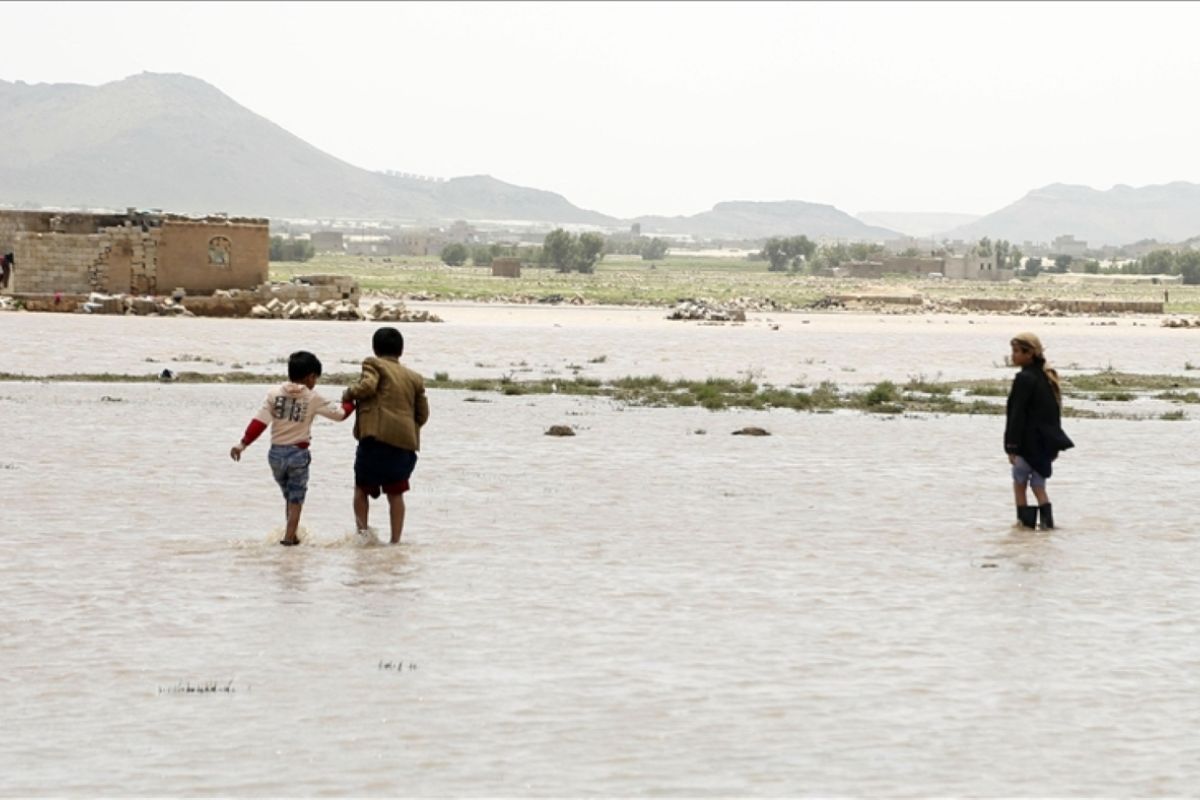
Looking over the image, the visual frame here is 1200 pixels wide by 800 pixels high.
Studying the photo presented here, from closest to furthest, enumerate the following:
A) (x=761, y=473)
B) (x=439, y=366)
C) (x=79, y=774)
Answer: (x=79, y=774) < (x=761, y=473) < (x=439, y=366)

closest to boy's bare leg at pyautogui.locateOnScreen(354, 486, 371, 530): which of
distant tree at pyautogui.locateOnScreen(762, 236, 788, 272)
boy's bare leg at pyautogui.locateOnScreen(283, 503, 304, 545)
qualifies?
boy's bare leg at pyautogui.locateOnScreen(283, 503, 304, 545)

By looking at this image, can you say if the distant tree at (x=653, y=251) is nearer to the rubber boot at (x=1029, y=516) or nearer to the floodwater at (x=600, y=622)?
the floodwater at (x=600, y=622)

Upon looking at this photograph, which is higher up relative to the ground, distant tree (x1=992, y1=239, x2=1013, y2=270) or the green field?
distant tree (x1=992, y1=239, x2=1013, y2=270)

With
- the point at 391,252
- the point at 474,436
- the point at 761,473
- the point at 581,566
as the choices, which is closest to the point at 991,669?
the point at 581,566

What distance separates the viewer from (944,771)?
631 cm

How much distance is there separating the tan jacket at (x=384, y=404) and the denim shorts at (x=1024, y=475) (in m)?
Result: 3.93

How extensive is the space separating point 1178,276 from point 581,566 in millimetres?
131992

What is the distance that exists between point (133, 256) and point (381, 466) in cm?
3343

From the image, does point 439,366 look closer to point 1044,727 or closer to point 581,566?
point 581,566

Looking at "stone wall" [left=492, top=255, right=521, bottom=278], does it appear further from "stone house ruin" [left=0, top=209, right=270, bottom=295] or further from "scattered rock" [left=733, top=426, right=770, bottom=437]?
"scattered rock" [left=733, top=426, right=770, bottom=437]

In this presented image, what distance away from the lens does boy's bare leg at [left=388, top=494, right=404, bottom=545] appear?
1120 centimetres

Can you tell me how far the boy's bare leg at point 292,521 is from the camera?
430 inches

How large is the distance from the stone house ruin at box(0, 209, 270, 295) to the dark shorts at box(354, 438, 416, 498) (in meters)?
32.6

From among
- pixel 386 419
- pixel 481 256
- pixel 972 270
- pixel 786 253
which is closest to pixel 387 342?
pixel 386 419
